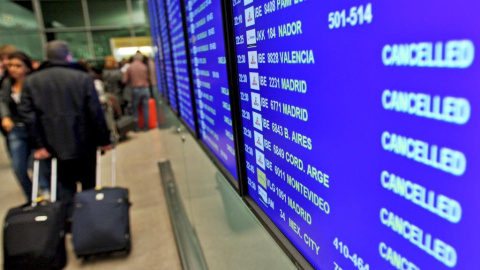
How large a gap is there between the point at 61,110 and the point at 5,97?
2.71 ft

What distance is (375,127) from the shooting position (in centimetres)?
55

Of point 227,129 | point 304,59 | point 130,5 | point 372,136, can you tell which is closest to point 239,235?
point 227,129

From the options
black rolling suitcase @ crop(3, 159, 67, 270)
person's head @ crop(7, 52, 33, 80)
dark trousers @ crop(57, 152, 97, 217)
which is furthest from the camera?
dark trousers @ crop(57, 152, 97, 217)

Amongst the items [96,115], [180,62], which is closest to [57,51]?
[96,115]

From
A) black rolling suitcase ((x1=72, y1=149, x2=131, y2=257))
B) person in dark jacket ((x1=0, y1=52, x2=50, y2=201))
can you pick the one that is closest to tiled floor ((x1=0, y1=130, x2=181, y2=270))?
black rolling suitcase ((x1=72, y1=149, x2=131, y2=257))

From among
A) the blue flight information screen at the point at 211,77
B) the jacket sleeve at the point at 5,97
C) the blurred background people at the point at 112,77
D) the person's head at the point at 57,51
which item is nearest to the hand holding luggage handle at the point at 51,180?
the jacket sleeve at the point at 5,97

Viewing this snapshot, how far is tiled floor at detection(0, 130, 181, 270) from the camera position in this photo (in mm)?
3374

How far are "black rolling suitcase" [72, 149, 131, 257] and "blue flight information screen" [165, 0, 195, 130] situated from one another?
1.11 metres

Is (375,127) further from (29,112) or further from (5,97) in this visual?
(5,97)

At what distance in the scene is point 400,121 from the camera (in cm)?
49

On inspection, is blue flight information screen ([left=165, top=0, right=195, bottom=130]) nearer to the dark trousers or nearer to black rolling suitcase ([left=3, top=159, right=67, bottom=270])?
the dark trousers

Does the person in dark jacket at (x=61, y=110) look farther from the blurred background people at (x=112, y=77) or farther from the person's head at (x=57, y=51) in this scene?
the blurred background people at (x=112, y=77)

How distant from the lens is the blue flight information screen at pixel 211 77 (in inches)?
57.5

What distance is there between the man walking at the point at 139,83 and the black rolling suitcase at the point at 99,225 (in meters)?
5.72
